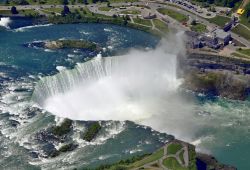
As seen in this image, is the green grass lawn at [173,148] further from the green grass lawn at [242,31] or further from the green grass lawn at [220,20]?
the green grass lawn at [220,20]

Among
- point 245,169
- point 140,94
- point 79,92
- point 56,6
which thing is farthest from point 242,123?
point 56,6

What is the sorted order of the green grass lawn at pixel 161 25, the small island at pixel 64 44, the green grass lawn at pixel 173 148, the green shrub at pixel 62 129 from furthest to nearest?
the green grass lawn at pixel 161 25, the small island at pixel 64 44, the green shrub at pixel 62 129, the green grass lawn at pixel 173 148

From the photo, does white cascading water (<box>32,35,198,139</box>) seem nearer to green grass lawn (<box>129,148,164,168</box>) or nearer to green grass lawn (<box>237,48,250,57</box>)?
green grass lawn (<box>129,148,164,168</box>)

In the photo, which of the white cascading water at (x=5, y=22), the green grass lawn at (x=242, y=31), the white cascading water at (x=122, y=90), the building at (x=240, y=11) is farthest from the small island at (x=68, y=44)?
the building at (x=240, y=11)

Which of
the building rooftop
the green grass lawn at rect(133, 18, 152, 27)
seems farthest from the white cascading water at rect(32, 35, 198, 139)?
the green grass lawn at rect(133, 18, 152, 27)

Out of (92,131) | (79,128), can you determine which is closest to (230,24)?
(92,131)

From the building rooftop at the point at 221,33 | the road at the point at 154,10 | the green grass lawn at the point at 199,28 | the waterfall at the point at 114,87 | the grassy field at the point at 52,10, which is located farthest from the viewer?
the grassy field at the point at 52,10

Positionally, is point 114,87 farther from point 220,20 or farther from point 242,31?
point 220,20

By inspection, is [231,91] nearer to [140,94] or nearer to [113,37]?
[140,94]
